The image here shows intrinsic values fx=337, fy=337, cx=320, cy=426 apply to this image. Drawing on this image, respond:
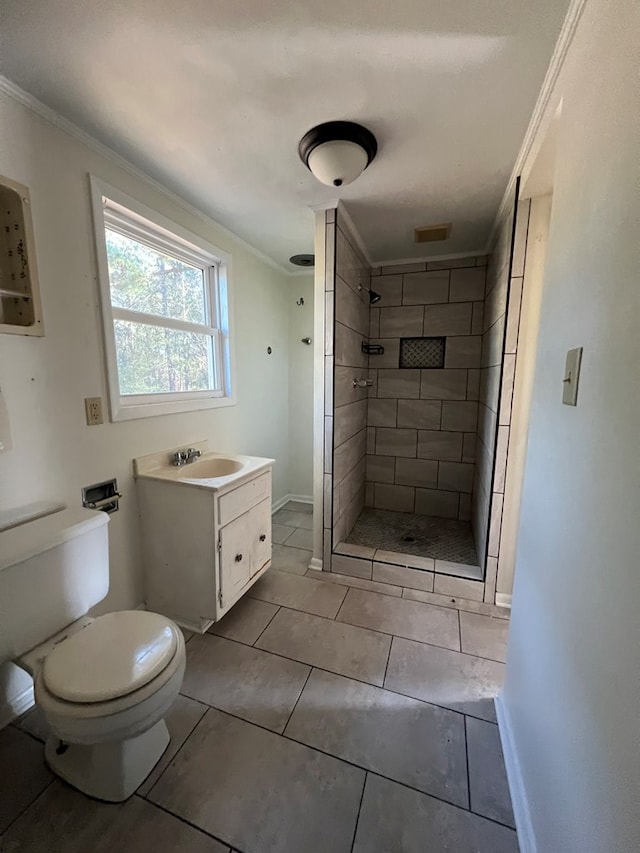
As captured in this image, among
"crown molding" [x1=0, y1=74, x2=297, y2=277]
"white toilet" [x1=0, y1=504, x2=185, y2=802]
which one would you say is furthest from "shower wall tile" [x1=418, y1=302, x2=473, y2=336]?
"white toilet" [x1=0, y1=504, x2=185, y2=802]

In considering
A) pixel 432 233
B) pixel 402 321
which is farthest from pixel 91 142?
pixel 402 321

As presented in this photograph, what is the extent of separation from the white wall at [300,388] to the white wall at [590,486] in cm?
223

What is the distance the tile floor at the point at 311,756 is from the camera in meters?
0.95

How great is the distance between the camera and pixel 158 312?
1.84 m

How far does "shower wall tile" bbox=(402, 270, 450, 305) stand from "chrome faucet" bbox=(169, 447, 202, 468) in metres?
2.05

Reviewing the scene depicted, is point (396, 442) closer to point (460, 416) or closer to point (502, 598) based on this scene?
point (460, 416)

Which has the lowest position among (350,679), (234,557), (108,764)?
(350,679)

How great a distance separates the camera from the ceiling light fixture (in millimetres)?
1289

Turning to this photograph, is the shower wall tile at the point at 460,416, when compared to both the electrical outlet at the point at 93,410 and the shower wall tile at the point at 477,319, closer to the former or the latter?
the shower wall tile at the point at 477,319

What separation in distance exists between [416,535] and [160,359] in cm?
213

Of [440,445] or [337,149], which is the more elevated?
[337,149]

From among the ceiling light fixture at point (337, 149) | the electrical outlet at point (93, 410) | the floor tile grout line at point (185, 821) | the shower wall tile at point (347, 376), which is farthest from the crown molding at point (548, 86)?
the floor tile grout line at point (185, 821)

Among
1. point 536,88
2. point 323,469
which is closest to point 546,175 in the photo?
point 536,88

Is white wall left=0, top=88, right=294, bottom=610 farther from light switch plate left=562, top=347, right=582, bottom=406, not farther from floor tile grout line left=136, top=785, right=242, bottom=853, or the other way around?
light switch plate left=562, top=347, right=582, bottom=406
